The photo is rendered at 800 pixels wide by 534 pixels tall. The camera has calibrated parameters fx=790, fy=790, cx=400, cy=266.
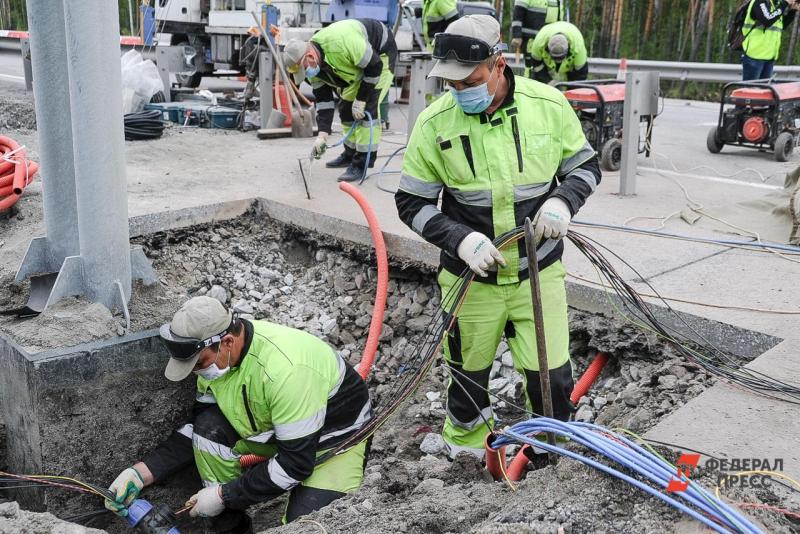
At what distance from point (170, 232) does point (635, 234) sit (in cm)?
338

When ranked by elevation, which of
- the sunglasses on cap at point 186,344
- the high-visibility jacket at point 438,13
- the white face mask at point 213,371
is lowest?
the white face mask at point 213,371

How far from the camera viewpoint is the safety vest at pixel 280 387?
135 inches

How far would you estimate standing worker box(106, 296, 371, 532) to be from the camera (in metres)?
3.42

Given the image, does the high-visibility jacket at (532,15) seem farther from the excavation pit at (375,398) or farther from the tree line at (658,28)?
the excavation pit at (375,398)

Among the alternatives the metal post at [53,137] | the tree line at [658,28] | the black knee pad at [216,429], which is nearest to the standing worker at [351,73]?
the metal post at [53,137]

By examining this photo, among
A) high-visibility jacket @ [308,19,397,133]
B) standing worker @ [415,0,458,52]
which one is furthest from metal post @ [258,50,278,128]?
high-visibility jacket @ [308,19,397,133]

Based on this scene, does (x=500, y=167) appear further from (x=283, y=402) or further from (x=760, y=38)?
(x=760, y=38)

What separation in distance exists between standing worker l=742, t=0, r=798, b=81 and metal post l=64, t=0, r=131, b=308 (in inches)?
300

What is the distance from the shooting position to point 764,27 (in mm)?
8852

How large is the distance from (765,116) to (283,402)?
6479 millimetres

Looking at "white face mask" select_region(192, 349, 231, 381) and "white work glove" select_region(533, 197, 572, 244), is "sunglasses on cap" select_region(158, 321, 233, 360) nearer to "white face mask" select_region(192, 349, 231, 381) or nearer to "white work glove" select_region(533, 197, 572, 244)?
"white face mask" select_region(192, 349, 231, 381)

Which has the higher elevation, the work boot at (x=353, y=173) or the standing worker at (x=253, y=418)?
the work boot at (x=353, y=173)

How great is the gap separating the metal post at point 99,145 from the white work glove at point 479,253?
5.60ft

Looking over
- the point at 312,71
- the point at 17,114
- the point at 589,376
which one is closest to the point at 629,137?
the point at 312,71
